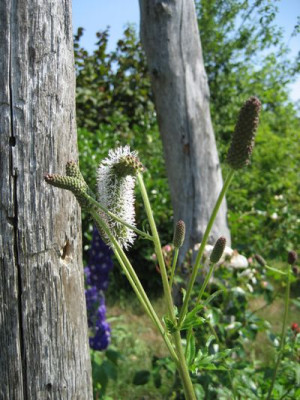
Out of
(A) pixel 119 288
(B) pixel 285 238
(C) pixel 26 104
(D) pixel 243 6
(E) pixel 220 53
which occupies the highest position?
(E) pixel 220 53

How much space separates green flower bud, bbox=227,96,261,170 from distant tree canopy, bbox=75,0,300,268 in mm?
3298

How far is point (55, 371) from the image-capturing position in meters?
1.37

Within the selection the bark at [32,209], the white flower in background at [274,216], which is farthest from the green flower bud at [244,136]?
the white flower in background at [274,216]

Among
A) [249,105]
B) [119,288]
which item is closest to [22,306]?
[249,105]

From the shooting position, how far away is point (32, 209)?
134 cm

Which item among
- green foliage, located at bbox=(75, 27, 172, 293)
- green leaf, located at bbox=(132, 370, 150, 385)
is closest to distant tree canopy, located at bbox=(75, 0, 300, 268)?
green foliage, located at bbox=(75, 27, 172, 293)

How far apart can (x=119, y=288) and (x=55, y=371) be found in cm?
384

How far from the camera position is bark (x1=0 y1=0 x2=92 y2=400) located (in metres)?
1.32

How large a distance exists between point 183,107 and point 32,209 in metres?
1.71

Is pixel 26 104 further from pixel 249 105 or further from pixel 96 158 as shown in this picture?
pixel 96 158

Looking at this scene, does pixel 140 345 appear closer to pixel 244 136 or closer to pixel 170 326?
pixel 170 326

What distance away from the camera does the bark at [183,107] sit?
2.76 m

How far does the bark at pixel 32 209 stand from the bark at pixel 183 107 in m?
1.47

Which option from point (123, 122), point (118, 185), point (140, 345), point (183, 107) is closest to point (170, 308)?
point (118, 185)
